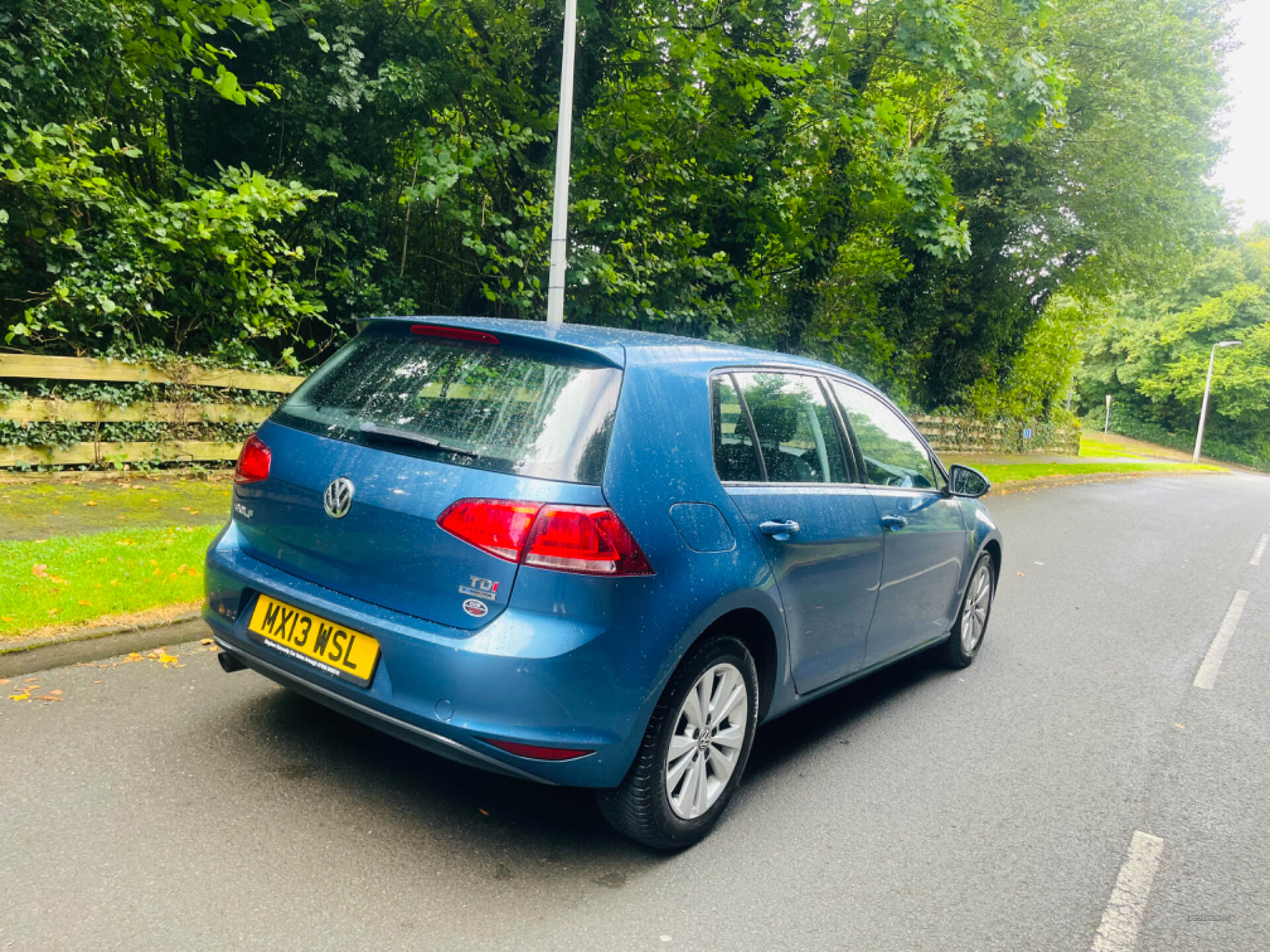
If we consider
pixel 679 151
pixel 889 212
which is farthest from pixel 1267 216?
pixel 679 151

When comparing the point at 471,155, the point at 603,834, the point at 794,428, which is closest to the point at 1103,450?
the point at 471,155

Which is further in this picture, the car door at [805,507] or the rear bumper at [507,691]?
the car door at [805,507]

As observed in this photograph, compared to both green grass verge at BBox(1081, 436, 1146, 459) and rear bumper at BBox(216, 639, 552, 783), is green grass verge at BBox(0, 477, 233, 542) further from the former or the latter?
green grass verge at BBox(1081, 436, 1146, 459)

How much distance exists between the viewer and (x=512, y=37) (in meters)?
12.4

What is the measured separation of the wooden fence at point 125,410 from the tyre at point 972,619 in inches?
296

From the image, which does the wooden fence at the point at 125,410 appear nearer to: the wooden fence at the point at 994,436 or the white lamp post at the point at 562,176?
the white lamp post at the point at 562,176

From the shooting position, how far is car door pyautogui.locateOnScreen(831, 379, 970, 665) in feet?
14.8

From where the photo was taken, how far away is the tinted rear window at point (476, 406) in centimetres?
304

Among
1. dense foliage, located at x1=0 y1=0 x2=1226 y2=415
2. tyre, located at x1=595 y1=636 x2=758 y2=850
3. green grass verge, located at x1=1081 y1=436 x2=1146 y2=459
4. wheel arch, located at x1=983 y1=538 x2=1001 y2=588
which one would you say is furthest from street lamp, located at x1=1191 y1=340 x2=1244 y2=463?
tyre, located at x1=595 y1=636 x2=758 y2=850

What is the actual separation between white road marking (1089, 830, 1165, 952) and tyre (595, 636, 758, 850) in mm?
1291

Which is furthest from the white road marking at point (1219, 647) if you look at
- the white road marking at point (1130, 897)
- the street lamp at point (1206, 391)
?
the street lamp at point (1206, 391)

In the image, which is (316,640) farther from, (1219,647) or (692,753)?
(1219,647)

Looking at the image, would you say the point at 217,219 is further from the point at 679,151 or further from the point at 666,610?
the point at 666,610

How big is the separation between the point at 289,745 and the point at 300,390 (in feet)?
4.61
